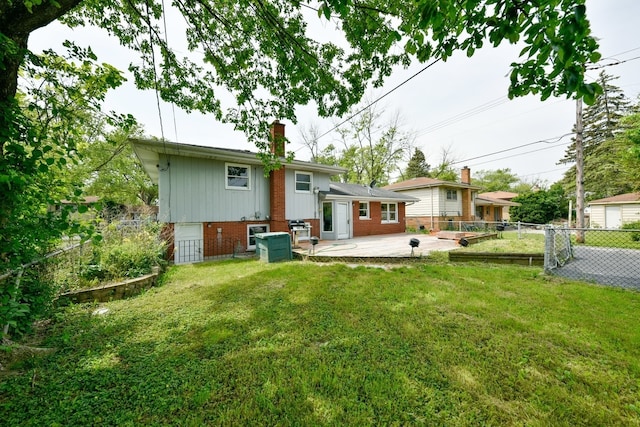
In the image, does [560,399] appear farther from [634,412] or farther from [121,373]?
[121,373]

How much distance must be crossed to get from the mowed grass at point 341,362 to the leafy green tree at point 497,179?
50272mm

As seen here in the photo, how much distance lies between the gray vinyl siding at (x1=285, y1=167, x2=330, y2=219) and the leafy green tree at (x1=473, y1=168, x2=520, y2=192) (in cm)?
4493

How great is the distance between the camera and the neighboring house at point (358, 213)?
529 inches

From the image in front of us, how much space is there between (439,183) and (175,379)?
2134 cm

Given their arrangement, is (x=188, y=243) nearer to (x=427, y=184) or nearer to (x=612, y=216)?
(x=427, y=184)

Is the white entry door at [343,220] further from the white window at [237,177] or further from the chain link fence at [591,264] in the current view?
the chain link fence at [591,264]

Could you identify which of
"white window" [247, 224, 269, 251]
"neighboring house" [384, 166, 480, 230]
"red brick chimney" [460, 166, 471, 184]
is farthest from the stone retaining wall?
"red brick chimney" [460, 166, 471, 184]

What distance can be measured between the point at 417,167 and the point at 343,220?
27.8 meters

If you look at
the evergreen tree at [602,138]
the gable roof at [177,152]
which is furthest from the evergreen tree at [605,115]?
the gable roof at [177,152]

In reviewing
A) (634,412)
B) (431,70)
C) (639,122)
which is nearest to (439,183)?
(639,122)

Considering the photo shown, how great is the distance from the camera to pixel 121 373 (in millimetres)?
2525

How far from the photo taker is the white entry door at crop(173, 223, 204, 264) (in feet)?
29.7

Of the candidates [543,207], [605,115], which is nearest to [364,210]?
[543,207]

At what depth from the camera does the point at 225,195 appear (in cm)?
1006
